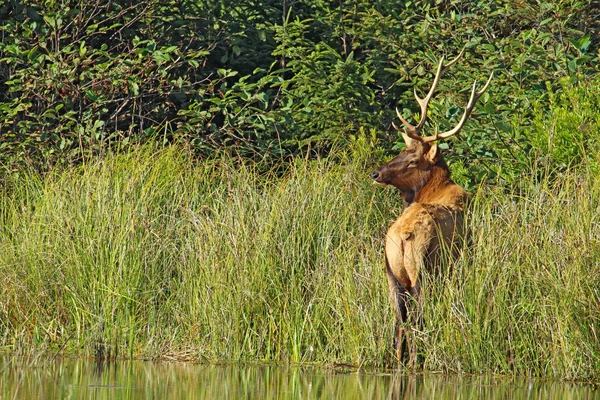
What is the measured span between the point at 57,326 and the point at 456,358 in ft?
10.3

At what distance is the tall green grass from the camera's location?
26.7 ft

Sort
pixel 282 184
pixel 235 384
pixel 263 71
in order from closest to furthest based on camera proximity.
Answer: pixel 235 384, pixel 282 184, pixel 263 71

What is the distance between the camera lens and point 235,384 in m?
7.68

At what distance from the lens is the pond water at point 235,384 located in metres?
7.21

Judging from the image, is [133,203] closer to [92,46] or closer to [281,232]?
[281,232]

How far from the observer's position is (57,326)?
30.5 feet

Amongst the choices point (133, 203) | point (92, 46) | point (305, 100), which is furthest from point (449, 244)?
point (92, 46)

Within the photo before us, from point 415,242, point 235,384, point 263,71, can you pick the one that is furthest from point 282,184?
point 263,71

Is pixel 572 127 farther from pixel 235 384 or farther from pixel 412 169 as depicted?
pixel 235 384

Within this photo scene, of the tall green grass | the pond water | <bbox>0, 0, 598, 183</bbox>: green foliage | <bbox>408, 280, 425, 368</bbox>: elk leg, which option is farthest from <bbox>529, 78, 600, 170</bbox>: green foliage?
the pond water

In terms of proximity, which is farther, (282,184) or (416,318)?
(282,184)

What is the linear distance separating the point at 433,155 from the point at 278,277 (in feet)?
4.89

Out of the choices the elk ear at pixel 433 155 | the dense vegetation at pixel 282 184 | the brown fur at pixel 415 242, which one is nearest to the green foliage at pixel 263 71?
the dense vegetation at pixel 282 184

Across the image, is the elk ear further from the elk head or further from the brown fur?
the brown fur
